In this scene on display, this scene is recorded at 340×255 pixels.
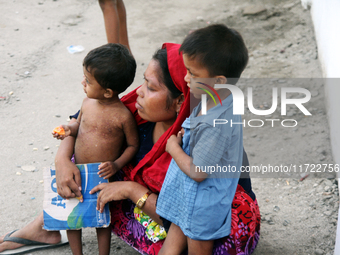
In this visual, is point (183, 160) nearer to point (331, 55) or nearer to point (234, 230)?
point (234, 230)

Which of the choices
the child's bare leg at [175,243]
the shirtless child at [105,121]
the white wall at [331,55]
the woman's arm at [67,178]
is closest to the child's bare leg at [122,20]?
the white wall at [331,55]

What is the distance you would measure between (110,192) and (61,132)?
1.45 ft

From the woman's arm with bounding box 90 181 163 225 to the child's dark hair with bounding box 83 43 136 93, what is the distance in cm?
54

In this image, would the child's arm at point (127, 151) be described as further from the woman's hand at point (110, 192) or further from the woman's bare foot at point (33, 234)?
the woman's bare foot at point (33, 234)

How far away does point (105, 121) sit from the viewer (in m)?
2.15

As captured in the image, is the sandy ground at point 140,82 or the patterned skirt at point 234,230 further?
the sandy ground at point 140,82

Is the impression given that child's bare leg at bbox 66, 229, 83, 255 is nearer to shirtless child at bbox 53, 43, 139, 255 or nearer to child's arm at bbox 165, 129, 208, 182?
shirtless child at bbox 53, 43, 139, 255

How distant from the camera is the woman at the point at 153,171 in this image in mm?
1874

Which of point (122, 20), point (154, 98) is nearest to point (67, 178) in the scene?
point (154, 98)

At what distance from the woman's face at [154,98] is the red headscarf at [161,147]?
8cm

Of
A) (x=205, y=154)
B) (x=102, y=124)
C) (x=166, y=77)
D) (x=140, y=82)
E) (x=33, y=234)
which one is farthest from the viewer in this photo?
(x=140, y=82)

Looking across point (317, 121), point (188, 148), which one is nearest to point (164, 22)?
point (317, 121)

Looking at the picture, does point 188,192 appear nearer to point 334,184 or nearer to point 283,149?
point 334,184

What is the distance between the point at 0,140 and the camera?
356cm
